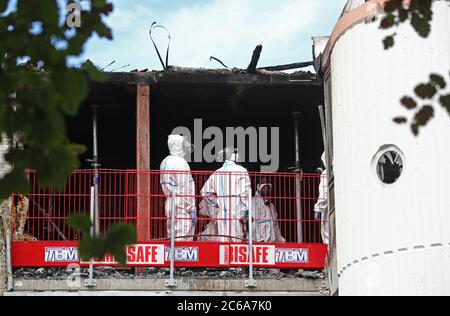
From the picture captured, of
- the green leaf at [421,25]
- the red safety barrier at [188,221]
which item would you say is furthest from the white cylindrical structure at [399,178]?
the green leaf at [421,25]

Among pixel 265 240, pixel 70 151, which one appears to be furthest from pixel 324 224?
pixel 70 151

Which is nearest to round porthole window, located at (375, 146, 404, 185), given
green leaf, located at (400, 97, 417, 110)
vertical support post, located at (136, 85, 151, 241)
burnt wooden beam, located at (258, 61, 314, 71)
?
vertical support post, located at (136, 85, 151, 241)

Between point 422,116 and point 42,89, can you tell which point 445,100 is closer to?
point 422,116

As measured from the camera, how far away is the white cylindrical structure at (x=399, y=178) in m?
15.6

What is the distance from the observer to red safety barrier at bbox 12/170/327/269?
58.9 ft

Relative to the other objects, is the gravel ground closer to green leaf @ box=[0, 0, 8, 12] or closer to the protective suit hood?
the protective suit hood

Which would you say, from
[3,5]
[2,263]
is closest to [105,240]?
[3,5]

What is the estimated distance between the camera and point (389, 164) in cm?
1620

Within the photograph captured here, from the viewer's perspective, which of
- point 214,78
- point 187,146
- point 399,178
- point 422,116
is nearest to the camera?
point 422,116

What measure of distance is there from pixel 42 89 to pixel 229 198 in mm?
11902

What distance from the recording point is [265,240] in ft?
62.7

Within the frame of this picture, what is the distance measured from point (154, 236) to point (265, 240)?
1433 mm

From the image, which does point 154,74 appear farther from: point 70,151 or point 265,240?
point 70,151

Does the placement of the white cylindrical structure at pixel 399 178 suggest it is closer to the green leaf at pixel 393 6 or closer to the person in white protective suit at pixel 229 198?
the person in white protective suit at pixel 229 198
